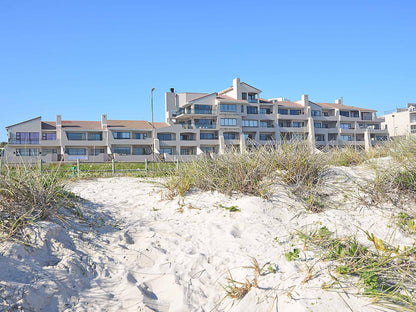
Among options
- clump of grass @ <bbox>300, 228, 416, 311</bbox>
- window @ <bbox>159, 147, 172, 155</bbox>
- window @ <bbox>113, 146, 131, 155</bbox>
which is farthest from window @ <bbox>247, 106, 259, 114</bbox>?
clump of grass @ <bbox>300, 228, 416, 311</bbox>

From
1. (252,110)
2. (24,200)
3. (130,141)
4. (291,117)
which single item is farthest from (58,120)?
(24,200)

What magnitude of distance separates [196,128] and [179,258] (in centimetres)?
4753

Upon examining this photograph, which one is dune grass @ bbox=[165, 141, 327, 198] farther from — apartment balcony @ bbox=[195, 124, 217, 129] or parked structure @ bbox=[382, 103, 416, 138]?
parked structure @ bbox=[382, 103, 416, 138]

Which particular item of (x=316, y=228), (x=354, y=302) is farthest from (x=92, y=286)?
(x=316, y=228)

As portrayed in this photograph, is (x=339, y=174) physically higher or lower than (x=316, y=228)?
higher

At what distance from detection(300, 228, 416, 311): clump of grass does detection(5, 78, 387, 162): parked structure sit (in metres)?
37.1

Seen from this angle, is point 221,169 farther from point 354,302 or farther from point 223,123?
point 223,123

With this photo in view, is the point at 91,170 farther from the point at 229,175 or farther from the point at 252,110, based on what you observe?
the point at 252,110

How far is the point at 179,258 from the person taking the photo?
5422 mm

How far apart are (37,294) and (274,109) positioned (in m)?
56.4

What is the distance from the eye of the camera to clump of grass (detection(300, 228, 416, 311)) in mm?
4047

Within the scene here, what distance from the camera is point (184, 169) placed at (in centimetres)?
912

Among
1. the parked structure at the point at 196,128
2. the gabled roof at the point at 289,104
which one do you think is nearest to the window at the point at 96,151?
the parked structure at the point at 196,128

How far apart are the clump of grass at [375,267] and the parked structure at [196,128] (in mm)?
37113
